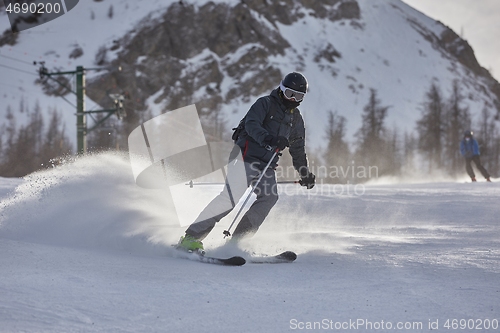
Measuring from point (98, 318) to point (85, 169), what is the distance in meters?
3.82

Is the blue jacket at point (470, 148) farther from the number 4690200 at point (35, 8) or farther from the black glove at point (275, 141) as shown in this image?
the number 4690200 at point (35, 8)

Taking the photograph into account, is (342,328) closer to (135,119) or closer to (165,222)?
(165,222)

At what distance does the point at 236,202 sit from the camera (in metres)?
4.93

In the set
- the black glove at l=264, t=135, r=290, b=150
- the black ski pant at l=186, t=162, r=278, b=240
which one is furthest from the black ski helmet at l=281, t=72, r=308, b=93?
the black ski pant at l=186, t=162, r=278, b=240

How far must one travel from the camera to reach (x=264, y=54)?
106312 mm

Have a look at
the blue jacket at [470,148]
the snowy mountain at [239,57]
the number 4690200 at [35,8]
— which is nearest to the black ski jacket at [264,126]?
the blue jacket at [470,148]

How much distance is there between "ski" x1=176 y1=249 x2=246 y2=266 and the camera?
159 inches

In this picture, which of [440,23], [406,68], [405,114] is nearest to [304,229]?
[405,114]

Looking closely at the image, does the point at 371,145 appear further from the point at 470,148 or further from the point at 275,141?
the point at 275,141

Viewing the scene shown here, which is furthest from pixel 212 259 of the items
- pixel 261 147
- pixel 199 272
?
pixel 261 147

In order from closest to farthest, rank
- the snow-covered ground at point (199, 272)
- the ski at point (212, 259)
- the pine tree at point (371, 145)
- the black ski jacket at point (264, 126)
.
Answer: the snow-covered ground at point (199, 272), the ski at point (212, 259), the black ski jacket at point (264, 126), the pine tree at point (371, 145)

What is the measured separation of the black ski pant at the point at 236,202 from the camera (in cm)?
471

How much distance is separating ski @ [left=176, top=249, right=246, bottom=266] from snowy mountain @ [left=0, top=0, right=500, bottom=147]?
79.9 meters

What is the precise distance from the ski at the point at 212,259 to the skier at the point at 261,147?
0.32m
